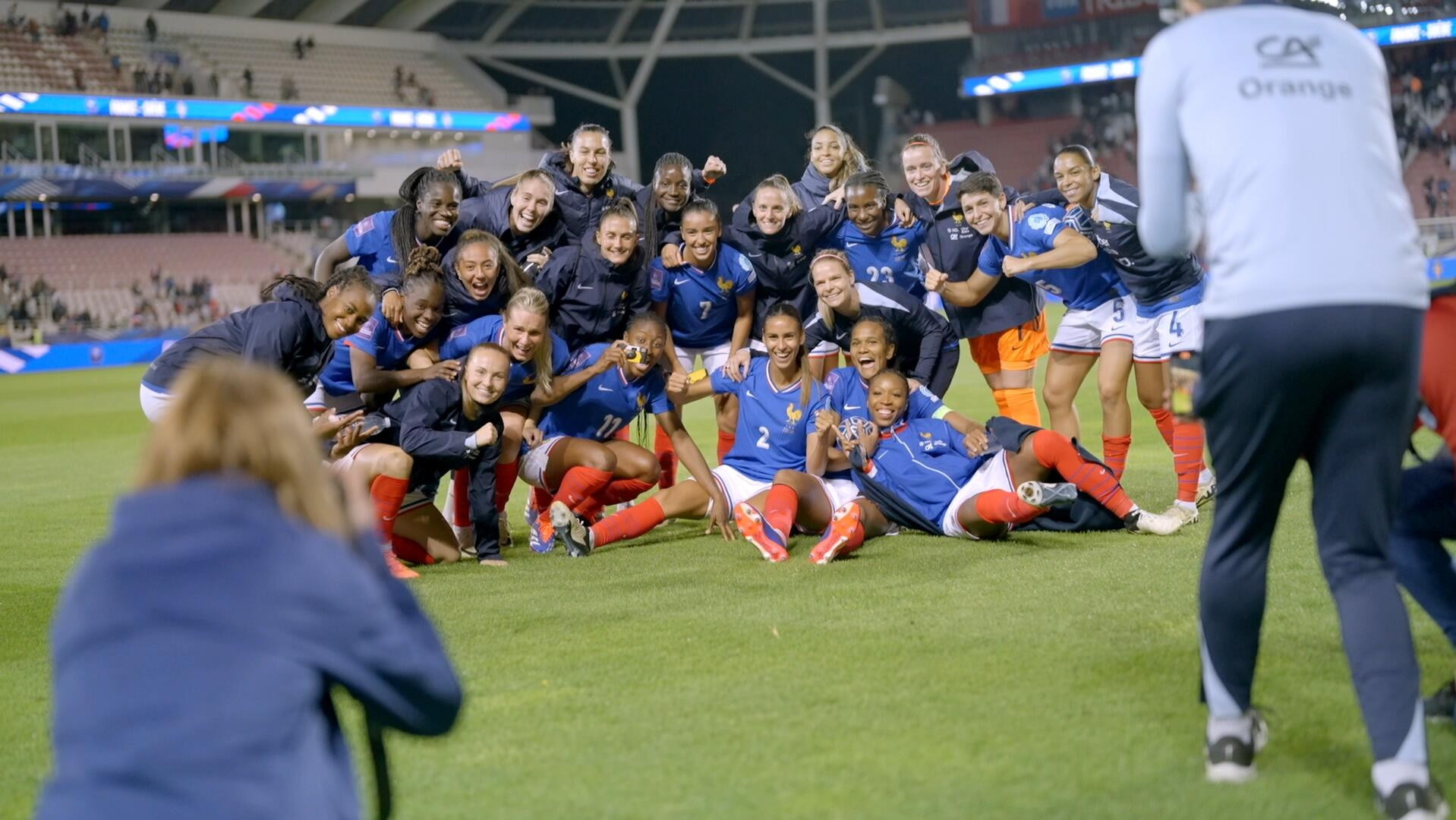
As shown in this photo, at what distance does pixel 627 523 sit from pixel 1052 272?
2.68 metres

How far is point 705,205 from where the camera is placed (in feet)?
26.3

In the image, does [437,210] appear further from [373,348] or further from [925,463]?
[925,463]

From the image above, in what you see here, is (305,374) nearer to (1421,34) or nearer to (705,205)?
(705,205)

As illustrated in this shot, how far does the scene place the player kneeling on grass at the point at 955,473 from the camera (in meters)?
Answer: 6.66

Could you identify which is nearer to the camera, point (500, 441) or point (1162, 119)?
point (1162, 119)

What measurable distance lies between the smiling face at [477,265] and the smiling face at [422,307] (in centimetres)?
17

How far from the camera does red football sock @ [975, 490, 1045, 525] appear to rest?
21.1 feet

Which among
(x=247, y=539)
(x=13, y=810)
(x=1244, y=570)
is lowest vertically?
(x=13, y=810)

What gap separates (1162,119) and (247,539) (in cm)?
211

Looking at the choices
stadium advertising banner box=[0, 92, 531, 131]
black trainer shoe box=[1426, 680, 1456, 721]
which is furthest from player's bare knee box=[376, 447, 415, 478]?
stadium advertising banner box=[0, 92, 531, 131]

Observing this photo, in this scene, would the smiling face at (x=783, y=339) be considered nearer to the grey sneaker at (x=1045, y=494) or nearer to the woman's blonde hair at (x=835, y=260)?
the woman's blonde hair at (x=835, y=260)

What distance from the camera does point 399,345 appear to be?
7.07 metres

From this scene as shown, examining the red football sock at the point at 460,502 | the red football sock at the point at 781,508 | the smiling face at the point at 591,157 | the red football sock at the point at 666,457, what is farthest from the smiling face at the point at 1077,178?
the red football sock at the point at 460,502

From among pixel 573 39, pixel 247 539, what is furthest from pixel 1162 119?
pixel 573 39
